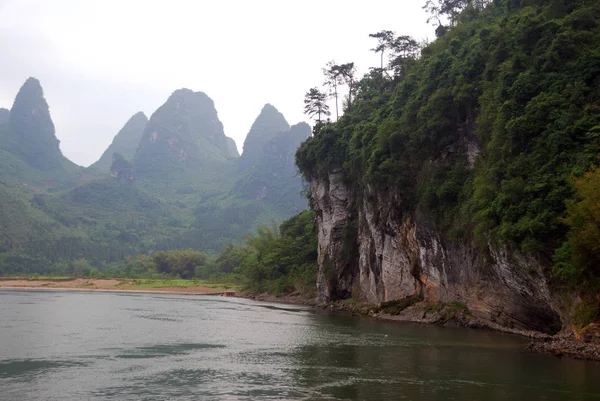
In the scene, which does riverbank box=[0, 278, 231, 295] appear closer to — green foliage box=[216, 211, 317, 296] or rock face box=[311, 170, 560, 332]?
green foliage box=[216, 211, 317, 296]

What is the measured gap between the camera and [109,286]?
312 feet

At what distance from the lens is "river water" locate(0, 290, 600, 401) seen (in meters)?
17.5

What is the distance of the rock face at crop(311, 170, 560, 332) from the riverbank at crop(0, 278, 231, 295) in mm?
34155

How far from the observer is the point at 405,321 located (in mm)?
41312

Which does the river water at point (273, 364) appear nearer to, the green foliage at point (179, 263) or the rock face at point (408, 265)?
the rock face at point (408, 265)

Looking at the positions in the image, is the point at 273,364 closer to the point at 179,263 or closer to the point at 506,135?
the point at 506,135

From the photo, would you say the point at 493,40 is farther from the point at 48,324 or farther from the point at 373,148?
the point at 48,324

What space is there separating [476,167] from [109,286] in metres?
76.2

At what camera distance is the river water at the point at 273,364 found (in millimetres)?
17531

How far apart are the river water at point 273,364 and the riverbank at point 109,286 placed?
54.0m

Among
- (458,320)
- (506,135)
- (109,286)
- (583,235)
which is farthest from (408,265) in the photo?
(109,286)

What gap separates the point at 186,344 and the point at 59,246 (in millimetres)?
124399

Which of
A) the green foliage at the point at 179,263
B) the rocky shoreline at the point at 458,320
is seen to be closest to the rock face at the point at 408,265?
the rocky shoreline at the point at 458,320

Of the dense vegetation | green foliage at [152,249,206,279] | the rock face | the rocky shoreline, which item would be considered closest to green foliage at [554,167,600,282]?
the dense vegetation
